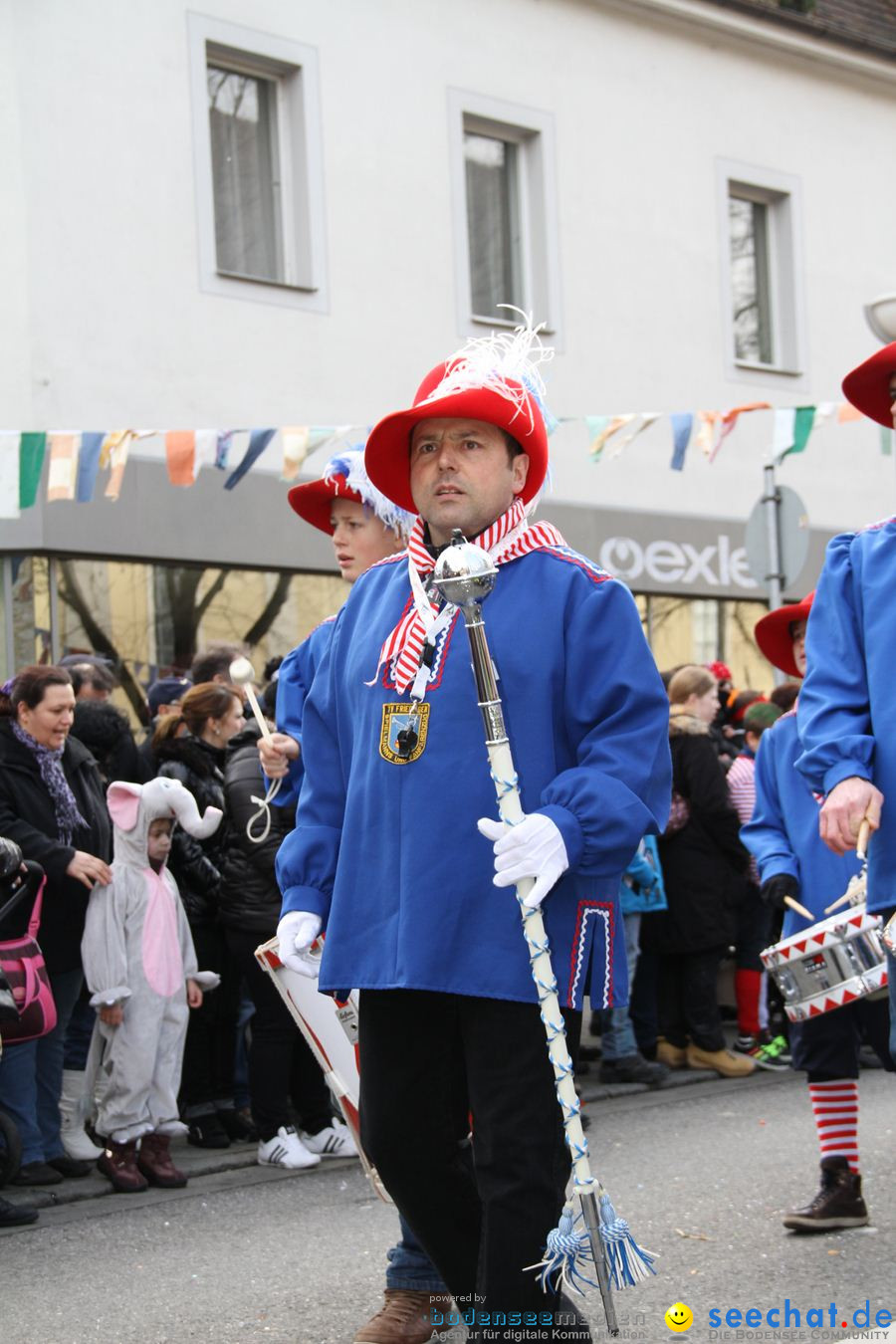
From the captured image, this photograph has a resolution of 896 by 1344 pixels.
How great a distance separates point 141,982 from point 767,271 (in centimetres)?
1372

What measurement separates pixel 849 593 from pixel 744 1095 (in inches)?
204

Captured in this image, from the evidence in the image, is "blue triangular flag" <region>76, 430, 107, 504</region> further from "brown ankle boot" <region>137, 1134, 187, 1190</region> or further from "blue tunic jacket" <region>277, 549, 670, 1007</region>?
"blue tunic jacket" <region>277, 549, 670, 1007</region>

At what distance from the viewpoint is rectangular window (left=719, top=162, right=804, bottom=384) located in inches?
722

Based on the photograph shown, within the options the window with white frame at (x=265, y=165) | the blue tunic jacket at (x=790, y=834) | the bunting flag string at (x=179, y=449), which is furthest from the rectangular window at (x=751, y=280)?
the blue tunic jacket at (x=790, y=834)

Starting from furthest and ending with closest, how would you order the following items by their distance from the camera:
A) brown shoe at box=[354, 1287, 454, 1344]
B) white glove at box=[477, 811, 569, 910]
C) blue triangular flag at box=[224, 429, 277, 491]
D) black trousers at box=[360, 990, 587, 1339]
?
blue triangular flag at box=[224, 429, 277, 491], brown shoe at box=[354, 1287, 454, 1344], black trousers at box=[360, 990, 587, 1339], white glove at box=[477, 811, 569, 910]

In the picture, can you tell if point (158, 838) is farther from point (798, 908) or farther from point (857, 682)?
point (857, 682)

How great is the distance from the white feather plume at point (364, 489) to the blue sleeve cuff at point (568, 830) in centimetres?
202

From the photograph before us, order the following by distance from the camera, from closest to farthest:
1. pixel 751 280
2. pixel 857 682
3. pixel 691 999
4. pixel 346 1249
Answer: pixel 857 682 → pixel 346 1249 → pixel 691 999 → pixel 751 280

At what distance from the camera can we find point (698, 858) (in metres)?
9.48

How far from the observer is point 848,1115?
5598 mm

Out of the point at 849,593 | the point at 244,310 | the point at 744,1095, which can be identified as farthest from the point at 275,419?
the point at 849,593

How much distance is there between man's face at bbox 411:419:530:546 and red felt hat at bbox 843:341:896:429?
2.76ft

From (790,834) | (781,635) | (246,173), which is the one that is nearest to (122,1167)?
(790,834)

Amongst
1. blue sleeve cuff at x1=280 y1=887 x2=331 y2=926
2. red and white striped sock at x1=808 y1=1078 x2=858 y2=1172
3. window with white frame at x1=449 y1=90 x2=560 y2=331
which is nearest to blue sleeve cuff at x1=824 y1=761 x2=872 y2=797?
blue sleeve cuff at x1=280 y1=887 x2=331 y2=926
